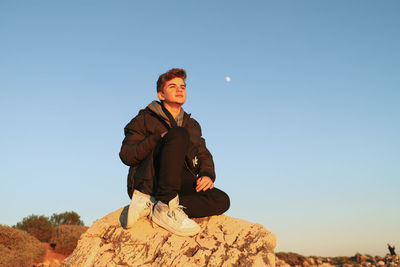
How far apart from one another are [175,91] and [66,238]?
9.51 metres

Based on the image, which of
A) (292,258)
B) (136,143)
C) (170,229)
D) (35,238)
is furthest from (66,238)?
(170,229)

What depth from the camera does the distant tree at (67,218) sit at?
16.5 metres

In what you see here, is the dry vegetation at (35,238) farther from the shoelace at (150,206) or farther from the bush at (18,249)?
the shoelace at (150,206)

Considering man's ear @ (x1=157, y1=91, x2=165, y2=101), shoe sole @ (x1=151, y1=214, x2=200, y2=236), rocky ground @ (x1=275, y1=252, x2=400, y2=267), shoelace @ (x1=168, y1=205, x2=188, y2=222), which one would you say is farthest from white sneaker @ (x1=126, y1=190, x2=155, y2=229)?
rocky ground @ (x1=275, y1=252, x2=400, y2=267)

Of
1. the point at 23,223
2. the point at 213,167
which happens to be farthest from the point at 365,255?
the point at 23,223

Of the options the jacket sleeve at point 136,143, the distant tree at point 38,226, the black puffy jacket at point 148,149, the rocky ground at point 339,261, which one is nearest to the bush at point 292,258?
the rocky ground at point 339,261

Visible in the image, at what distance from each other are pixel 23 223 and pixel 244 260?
14.3 meters

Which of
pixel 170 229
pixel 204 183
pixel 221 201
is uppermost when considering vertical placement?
pixel 204 183

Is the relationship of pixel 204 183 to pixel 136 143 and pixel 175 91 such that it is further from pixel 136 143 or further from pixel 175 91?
pixel 175 91

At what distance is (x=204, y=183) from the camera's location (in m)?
4.14

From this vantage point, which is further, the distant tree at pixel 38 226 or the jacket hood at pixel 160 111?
the distant tree at pixel 38 226

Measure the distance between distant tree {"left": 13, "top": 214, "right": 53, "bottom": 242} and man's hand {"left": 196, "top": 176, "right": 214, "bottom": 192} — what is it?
1187 cm

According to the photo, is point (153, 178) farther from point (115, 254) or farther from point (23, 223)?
point (23, 223)

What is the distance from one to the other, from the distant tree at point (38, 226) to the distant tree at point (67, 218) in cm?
145
